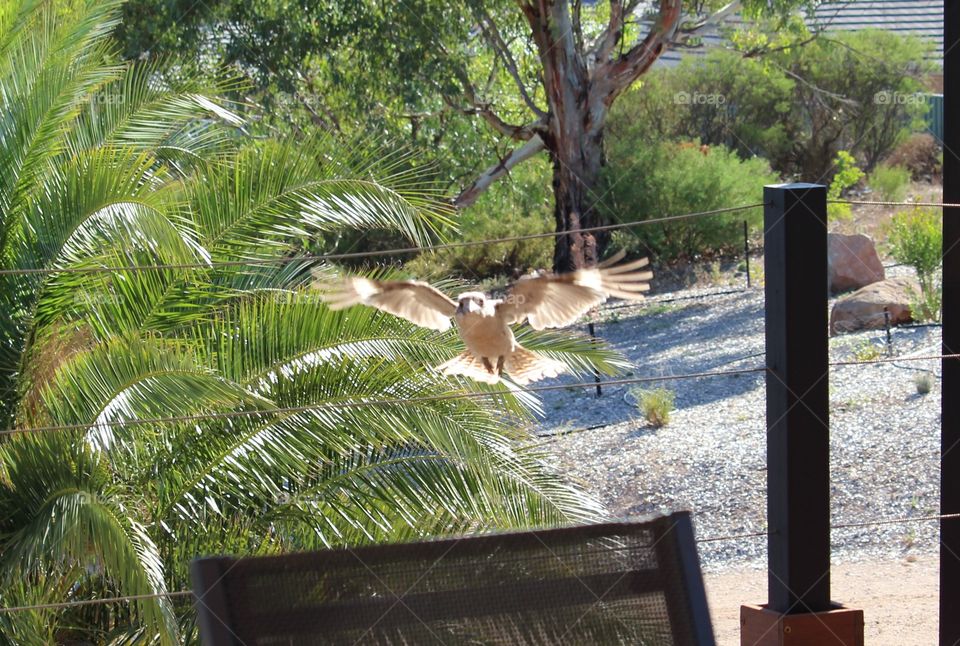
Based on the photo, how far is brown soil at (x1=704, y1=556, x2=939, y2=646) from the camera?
217 inches

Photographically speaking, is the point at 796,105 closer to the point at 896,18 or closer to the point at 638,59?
the point at 896,18

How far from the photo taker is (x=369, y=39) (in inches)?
603

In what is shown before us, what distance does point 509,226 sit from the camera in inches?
750

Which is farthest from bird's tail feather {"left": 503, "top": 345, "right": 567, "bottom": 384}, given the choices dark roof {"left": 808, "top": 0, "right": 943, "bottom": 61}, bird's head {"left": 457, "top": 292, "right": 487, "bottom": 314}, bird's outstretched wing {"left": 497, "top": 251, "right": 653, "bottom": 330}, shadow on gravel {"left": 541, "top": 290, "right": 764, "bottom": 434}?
dark roof {"left": 808, "top": 0, "right": 943, "bottom": 61}

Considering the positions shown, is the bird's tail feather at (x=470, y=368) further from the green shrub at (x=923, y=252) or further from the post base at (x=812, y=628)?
the green shrub at (x=923, y=252)

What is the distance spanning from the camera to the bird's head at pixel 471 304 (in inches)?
142

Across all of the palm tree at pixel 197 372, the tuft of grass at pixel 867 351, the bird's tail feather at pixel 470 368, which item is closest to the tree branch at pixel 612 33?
the tuft of grass at pixel 867 351

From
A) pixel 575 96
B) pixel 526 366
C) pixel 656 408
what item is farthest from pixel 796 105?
pixel 526 366

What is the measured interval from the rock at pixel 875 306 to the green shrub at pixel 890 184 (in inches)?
269

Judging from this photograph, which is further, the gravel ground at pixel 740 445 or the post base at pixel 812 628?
the gravel ground at pixel 740 445

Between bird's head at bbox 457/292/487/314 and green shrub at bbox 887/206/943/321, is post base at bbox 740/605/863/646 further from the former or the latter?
green shrub at bbox 887/206/943/321

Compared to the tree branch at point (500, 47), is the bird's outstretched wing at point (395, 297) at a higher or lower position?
lower

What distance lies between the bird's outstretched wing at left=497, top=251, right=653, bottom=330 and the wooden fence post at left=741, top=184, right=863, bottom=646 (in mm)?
758

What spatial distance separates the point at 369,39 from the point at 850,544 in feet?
33.1
